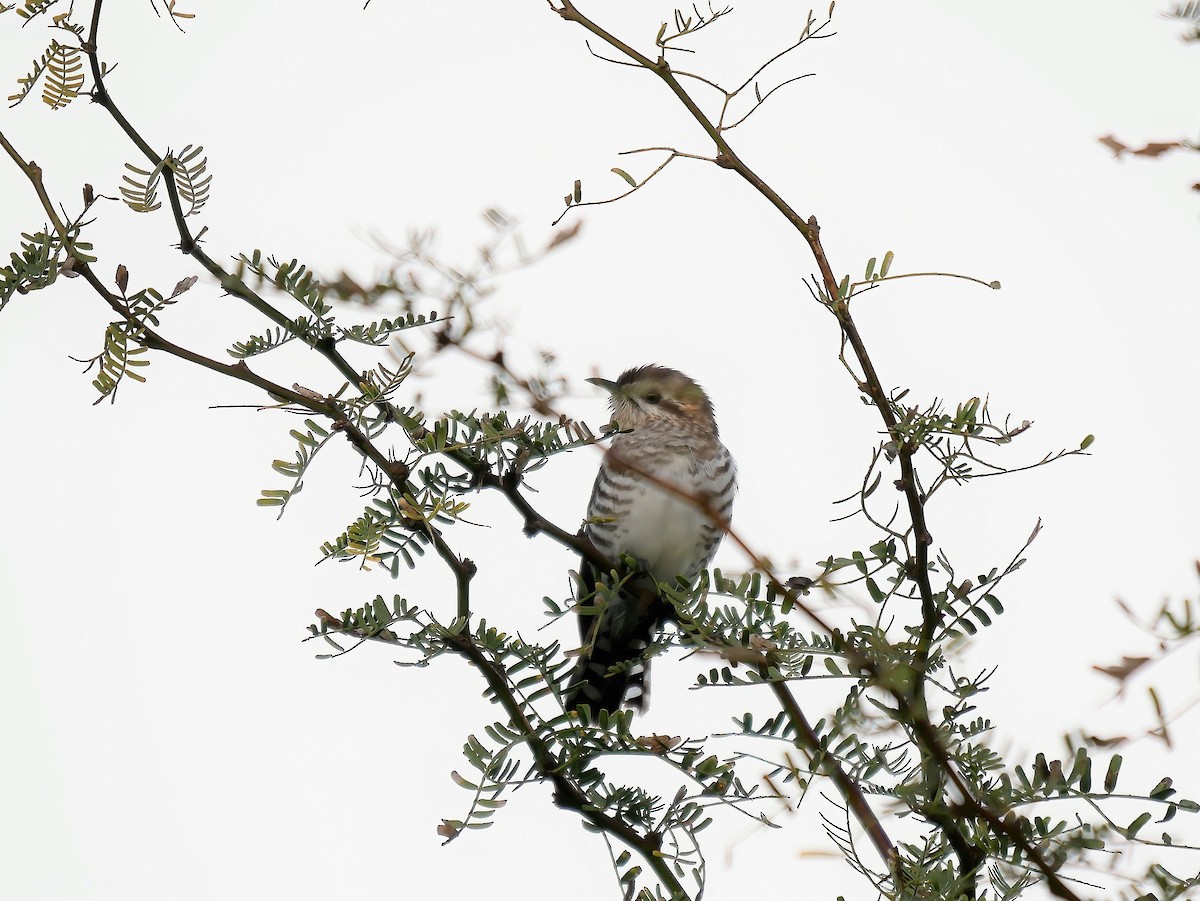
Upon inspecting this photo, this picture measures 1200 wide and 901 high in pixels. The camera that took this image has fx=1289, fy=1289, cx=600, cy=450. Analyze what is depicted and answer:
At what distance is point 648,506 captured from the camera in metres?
5.52

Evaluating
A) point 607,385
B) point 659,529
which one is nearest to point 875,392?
point 659,529

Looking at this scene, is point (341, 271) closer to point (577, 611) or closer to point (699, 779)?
point (577, 611)

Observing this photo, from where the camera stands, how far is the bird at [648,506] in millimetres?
5180

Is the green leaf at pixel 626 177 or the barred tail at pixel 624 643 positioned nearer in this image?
the green leaf at pixel 626 177

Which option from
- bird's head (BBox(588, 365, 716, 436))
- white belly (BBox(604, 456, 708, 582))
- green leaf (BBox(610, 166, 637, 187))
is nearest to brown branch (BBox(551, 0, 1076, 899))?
green leaf (BBox(610, 166, 637, 187))

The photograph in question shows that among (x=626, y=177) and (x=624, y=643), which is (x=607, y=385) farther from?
(x=626, y=177)

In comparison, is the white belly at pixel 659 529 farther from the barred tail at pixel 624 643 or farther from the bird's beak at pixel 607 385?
the bird's beak at pixel 607 385

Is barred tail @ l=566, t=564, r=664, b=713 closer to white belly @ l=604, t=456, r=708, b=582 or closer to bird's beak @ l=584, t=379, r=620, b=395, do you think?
white belly @ l=604, t=456, r=708, b=582

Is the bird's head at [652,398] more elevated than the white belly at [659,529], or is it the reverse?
the bird's head at [652,398]

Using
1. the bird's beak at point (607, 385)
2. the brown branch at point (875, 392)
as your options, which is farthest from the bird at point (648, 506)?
the brown branch at point (875, 392)

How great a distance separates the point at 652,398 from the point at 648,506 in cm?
87

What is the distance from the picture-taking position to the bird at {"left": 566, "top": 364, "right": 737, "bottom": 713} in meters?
5.18

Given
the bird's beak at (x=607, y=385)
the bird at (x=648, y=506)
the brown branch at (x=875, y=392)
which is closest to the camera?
the brown branch at (x=875, y=392)

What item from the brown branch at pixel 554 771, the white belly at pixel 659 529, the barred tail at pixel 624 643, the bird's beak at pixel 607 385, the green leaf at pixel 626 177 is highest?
the bird's beak at pixel 607 385
